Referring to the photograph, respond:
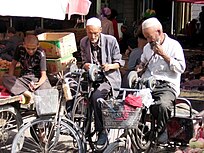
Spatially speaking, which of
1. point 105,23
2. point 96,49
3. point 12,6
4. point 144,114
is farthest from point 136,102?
point 105,23

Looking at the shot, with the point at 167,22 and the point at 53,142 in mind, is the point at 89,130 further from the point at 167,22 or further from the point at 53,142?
the point at 167,22

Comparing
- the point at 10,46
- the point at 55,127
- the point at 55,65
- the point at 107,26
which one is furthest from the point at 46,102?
the point at 107,26

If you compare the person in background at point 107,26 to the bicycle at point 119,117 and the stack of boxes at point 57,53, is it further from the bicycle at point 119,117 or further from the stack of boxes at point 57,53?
the bicycle at point 119,117

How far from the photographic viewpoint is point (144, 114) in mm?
5172

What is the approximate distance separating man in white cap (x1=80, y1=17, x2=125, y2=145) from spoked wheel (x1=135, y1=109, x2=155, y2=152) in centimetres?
49

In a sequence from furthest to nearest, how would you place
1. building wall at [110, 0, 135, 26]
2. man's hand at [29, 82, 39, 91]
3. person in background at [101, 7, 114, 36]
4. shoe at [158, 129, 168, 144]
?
building wall at [110, 0, 135, 26] → person in background at [101, 7, 114, 36] → man's hand at [29, 82, 39, 91] → shoe at [158, 129, 168, 144]

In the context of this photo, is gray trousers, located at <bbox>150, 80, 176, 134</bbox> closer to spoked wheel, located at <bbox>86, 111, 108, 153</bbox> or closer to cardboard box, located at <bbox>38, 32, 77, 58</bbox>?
spoked wheel, located at <bbox>86, 111, 108, 153</bbox>

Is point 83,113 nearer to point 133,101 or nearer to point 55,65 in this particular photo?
point 55,65

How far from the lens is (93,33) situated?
5.55 meters

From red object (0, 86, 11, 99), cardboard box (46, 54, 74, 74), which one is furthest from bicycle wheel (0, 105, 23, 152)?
cardboard box (46, 54, 74, 74)

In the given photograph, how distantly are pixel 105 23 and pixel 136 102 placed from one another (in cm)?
746

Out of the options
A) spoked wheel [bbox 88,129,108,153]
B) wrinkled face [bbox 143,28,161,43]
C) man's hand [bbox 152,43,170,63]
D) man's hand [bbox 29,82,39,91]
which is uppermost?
wrinkled face [bbox 143,28,161,43]

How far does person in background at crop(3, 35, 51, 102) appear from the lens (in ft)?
18.1

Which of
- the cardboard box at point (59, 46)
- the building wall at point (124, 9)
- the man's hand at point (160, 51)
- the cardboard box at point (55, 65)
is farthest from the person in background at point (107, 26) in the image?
the man's hand at point (160, 51)
